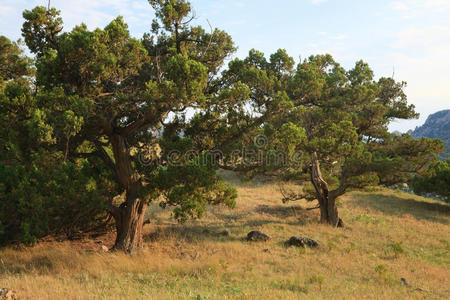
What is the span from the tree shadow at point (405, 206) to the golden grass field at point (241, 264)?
4.18 m

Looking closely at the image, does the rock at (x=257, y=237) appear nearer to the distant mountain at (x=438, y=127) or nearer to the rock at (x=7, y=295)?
the rock at (x=7, y=295)

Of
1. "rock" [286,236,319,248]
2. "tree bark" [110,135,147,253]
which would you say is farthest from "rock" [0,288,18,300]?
"rock" [286,236,319,248]

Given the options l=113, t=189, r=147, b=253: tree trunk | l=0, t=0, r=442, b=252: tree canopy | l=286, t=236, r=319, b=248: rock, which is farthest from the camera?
l=286, t=236, r=319, b=248: rock

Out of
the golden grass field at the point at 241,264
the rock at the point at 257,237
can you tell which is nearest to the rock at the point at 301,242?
the golden grass field at the point at 241,264

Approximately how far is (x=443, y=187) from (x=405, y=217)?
7215mm

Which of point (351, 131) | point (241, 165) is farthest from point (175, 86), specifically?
point (351, 131)

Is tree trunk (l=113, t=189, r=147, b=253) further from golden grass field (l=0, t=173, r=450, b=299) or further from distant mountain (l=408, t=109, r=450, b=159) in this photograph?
distant mountain (l=408, t=109, r=450, b=159)

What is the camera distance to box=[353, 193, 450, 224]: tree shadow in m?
26.0

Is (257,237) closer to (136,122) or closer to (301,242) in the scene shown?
(301,242)

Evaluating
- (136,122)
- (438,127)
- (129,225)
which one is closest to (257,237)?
(129,225)

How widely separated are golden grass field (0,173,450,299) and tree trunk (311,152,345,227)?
2.93ft

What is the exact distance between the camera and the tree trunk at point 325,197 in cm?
2009

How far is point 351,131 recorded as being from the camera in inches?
592

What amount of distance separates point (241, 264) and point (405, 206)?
24.9m
